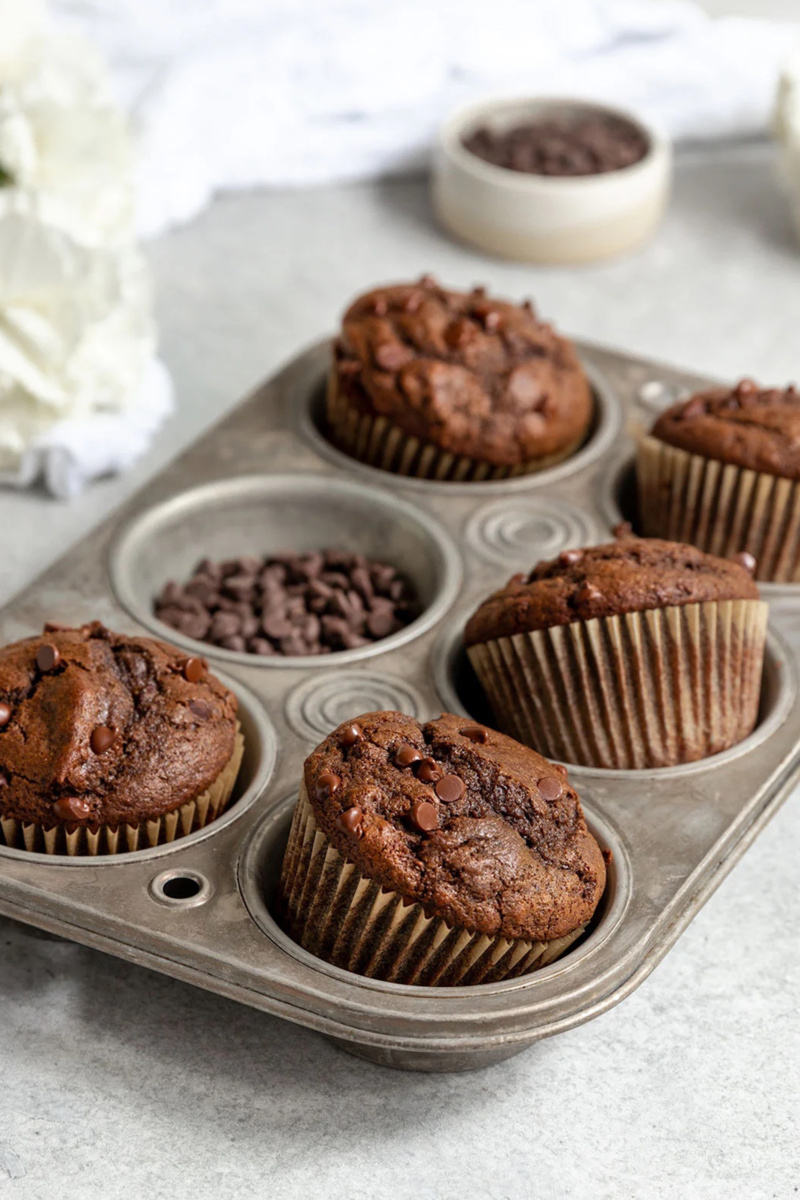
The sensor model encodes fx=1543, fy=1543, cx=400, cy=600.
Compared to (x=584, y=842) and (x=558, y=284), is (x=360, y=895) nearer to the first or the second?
(x=584, y=842)

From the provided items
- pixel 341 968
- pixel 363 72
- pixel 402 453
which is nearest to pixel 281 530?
pixel 402 453

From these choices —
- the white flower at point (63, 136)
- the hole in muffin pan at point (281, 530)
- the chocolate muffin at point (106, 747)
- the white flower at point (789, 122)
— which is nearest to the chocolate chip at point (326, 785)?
the chocolate muffin at point (106, 747)

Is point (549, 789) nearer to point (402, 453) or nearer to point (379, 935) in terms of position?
point (379, 935)

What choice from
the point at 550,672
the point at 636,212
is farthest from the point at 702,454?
the point at 636,212

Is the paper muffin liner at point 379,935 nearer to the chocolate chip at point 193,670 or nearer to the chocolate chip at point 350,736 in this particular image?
the chocolate chip at point 350,736

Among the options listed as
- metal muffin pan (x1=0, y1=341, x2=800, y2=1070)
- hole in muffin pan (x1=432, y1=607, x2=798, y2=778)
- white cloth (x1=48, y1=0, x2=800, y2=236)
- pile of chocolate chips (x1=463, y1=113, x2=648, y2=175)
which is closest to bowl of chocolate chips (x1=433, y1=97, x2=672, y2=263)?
pile of chocolate chips (x1=463, y1=113, x2=648, y2=175)

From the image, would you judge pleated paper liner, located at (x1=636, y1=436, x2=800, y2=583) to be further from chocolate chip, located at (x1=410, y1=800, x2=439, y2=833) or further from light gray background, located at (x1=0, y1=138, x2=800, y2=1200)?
chocolate chip, located at (x1=410, y1=800, x2=439, y2=833)
